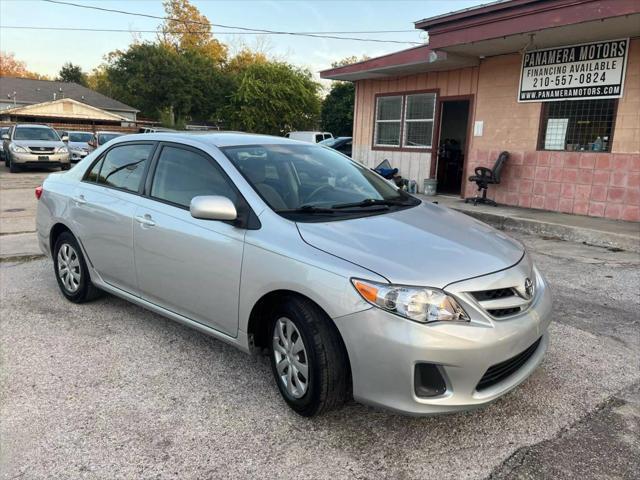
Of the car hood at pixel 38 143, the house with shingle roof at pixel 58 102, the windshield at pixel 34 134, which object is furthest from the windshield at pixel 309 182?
the house with shingle roof at pixel 58 102

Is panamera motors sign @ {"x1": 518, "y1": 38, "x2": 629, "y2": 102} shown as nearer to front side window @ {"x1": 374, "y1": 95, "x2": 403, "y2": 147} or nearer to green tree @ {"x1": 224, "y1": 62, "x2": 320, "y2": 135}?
front side window @ {"x1": 374, "y1": 95, "x2": 403, "y2": 147}

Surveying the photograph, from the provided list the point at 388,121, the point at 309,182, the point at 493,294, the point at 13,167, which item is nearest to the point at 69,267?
the point at 309,182

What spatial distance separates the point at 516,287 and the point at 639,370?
5.05ft

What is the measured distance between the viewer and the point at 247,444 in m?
2.60

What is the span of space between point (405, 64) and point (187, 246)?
9.06 metres

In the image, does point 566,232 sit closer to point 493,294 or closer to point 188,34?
point 493,294

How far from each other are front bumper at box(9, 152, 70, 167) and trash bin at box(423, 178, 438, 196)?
13199 mm

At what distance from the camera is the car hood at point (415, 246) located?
98.3 inches

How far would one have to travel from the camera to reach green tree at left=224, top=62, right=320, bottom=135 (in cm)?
3941

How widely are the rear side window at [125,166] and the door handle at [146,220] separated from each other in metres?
0.32

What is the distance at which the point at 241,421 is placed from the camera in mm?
2805

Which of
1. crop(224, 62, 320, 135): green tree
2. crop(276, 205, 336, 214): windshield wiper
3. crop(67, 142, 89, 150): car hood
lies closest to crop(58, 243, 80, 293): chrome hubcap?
crop(276, 205, 336, 214): windshield wiper

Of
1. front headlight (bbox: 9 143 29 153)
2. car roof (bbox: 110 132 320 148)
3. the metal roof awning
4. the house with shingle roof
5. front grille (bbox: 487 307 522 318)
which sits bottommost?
front grille (bbox: 487 307 522 318)

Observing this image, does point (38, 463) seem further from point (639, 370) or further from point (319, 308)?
point (639, 370)
